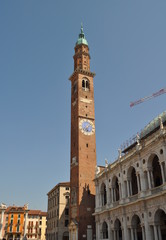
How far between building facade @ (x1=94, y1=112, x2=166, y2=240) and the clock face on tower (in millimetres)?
11045

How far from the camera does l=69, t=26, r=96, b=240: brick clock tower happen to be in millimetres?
45250

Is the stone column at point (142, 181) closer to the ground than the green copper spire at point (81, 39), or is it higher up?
closer to the ground

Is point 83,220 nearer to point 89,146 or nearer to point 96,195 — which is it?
point 96,195

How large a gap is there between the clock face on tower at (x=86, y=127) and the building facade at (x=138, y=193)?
36.2ft

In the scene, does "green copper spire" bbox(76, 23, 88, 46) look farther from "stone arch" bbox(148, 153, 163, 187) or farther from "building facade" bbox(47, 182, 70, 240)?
"stone arch" bbox(148, 153, 163, 187)

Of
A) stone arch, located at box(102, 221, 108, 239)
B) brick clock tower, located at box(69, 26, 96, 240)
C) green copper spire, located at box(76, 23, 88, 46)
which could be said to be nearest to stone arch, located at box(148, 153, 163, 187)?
stone arch, located at box(102, 221, 108, 239)

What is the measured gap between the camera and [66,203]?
6731cm

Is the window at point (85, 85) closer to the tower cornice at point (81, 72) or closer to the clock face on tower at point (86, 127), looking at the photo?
the tower cornice at point (81, 72)


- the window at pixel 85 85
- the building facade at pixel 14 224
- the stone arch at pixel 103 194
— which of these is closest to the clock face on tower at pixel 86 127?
the window at pixel 85 85

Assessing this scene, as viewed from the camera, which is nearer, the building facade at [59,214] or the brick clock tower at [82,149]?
the brick clock tower at [82,149]

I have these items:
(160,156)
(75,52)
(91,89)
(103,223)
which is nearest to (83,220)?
(103,223)

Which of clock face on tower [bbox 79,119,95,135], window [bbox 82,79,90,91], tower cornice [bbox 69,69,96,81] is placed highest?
tower cornice [bbox 69,69,96,81]

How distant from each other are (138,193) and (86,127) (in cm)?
2358

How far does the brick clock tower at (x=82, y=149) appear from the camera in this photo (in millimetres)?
45250
